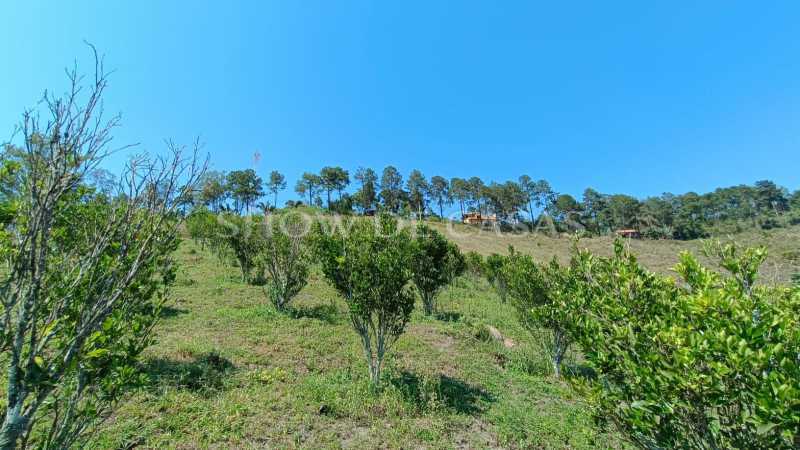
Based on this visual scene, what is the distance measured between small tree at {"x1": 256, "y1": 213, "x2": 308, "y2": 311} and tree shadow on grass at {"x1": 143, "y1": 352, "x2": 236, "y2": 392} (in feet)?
13.9

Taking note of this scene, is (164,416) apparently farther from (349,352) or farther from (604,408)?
(604,408)

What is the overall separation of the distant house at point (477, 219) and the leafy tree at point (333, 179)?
26.6 meters

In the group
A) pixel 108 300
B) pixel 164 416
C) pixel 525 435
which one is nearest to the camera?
pixel 108 300

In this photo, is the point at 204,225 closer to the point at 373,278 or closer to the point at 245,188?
the point at 373,278

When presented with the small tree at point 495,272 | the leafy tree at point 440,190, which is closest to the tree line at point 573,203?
the leafy tree at point 440,190

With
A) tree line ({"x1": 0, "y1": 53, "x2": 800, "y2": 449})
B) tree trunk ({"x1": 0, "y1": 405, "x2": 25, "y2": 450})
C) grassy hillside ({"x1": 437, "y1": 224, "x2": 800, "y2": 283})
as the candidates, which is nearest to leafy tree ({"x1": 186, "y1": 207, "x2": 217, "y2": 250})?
tree line ({"x1": 0, "y1": 53, "x2": 800, "y2": 449})

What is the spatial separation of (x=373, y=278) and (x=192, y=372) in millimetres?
3923

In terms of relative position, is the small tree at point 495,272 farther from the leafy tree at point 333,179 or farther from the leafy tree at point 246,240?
the leafy tree at point 333,179

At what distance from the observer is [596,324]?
103 inches

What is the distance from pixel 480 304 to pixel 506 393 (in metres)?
9.05

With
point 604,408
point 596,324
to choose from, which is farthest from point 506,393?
point 596,324

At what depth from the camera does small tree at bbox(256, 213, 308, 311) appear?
11.1m

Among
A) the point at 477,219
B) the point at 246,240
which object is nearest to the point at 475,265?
the point at 246,240

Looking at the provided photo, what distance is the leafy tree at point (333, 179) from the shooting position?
6153 centimetres
